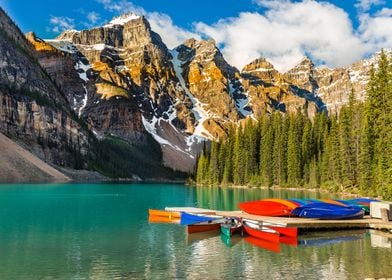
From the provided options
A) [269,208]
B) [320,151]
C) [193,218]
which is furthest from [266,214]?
[320,151]

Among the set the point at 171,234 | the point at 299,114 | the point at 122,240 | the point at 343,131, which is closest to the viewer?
the point at 122,240

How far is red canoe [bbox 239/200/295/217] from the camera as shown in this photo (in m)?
43.5

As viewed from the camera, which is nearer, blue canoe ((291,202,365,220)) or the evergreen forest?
blue canoe ((291,202,365,220))

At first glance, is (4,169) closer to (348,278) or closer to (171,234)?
(171,234)

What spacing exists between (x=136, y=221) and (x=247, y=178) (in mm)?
95009

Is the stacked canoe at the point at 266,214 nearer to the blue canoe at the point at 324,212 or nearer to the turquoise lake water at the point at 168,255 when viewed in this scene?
the blue canoe at the point at 324,212

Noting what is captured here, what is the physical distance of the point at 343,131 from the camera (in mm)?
96625

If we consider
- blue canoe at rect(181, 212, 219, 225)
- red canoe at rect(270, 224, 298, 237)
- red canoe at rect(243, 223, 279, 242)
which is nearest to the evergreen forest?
red canoe at rect(270, 224, 298, 237)

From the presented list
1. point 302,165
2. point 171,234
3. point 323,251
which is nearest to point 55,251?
point 171,234

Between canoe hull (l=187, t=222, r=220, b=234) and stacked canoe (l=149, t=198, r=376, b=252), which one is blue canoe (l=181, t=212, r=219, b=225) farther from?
canoe hull (l=187, t=222, r=220, b=234)

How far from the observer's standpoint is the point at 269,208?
44.3 metres

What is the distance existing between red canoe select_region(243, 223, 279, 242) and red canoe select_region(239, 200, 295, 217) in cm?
464

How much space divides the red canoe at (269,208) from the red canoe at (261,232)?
4636mm

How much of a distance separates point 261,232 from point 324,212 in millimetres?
8916
